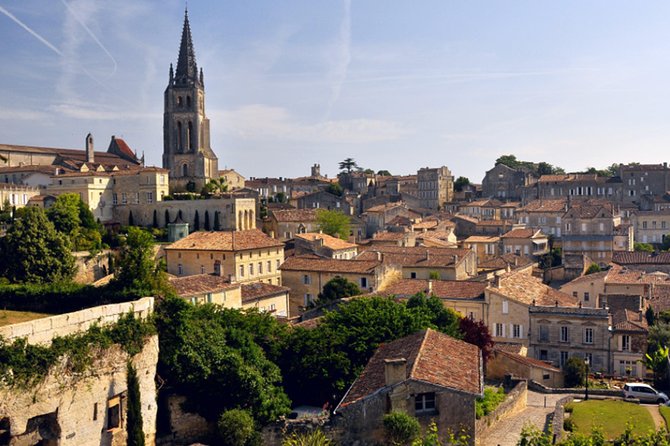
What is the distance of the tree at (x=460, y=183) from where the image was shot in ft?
389

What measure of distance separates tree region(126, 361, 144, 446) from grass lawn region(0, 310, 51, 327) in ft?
15.8

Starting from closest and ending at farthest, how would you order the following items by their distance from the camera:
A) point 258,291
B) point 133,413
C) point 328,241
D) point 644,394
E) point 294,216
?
point 133,413 < point 644,394 < point 258,291 < point 328,241 < point 294,216

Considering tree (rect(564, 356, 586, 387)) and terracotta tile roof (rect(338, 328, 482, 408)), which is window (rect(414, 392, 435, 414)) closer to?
terracotta tile roof (rect(338, 328, 482, 408))

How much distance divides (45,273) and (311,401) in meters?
23.9

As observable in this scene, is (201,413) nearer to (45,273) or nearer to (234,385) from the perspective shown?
(234,385)

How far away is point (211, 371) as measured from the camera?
2425 cm

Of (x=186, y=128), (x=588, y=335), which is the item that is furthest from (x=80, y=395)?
(x=186, y=128)

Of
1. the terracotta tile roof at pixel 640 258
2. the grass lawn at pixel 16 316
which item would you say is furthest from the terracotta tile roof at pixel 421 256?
the grass lawn at pixel 16 316

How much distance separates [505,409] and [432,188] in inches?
3239

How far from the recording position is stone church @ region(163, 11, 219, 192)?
286 feet

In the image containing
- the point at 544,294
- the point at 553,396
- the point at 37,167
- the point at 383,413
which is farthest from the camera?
the point at 37,167

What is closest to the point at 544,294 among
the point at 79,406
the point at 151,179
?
the point at 79,406

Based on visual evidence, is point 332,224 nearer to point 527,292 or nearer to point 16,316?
point 527,292

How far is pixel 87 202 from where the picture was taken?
67125 millimetres
